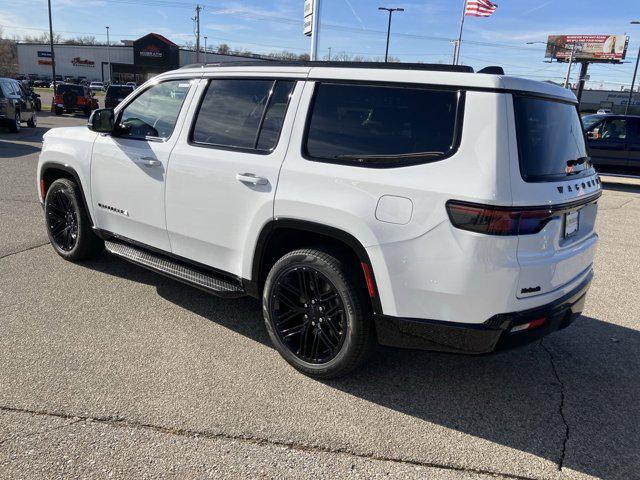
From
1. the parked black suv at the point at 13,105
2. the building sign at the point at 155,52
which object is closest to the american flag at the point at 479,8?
the parked black suv at the point at 13,105

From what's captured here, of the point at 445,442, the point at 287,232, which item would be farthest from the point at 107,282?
the point at 445,442

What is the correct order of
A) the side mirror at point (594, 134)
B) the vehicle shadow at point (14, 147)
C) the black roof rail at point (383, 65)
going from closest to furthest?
the black roof rail at point (383, 65) → the vehicle shadow at point (14, 147) → the side mirror at point (594, 134)

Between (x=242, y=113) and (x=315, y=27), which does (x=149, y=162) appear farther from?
(x=315, y=27)

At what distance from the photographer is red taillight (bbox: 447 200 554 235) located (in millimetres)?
2521

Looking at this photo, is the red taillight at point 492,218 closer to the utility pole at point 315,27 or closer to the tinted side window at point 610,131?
the utility pole at point 315,27

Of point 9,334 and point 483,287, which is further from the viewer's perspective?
point 9,334

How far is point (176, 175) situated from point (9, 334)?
164cm

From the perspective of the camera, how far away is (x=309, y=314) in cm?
331

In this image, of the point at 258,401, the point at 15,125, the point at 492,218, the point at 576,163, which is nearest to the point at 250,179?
the point at 258,401

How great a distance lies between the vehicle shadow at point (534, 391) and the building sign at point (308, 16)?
7.42 meters

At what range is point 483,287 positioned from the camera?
2594mm

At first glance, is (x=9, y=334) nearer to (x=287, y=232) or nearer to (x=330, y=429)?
(x=287, y=232)

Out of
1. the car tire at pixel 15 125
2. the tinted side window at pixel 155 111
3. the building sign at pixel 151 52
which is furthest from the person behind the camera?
the building sign at pixel 151 52

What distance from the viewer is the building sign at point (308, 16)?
389 inches
